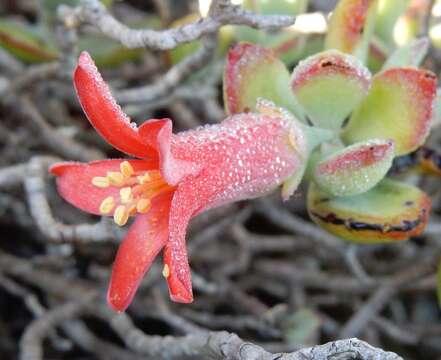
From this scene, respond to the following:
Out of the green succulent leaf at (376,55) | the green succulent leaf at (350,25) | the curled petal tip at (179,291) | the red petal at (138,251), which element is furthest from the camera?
the green succulent leaf at (376,55)

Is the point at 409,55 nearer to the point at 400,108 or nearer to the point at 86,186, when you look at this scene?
the point at 400,108

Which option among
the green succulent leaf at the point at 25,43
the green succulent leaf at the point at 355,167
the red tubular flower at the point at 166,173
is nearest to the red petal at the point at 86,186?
the red tubular flower at the point at 166,173

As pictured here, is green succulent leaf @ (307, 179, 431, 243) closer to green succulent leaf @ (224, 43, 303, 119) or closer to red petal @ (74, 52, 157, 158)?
green succulent leaf @ (224, 43, 303, 119)

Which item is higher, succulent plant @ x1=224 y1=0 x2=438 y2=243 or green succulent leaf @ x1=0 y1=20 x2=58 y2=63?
succulent plant @ x1=224 y1=0 x2=438 y2=243

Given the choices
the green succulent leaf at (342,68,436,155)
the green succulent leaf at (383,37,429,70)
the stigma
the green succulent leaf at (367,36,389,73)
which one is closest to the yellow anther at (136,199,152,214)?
the stigma

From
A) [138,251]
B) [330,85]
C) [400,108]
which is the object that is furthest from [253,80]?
[138,251]

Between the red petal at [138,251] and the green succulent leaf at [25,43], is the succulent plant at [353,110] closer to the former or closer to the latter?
the red petal at [138,251]
